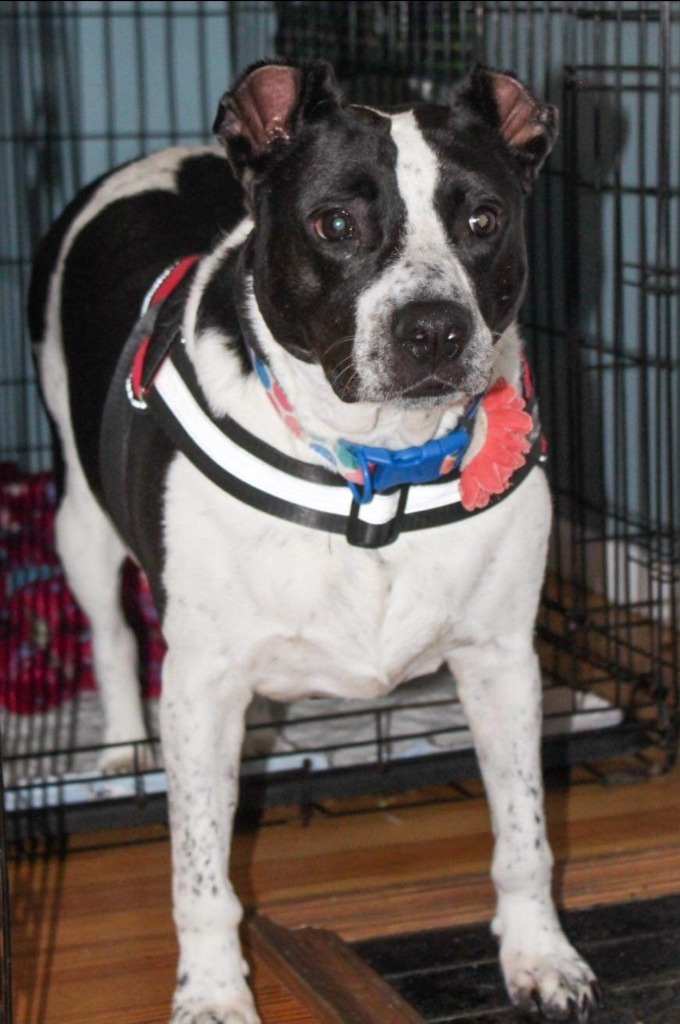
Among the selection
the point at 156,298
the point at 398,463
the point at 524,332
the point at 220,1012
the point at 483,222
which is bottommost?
the point at 220,1012

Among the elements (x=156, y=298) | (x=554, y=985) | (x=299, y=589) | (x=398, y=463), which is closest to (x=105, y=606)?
(x=156, y=298)

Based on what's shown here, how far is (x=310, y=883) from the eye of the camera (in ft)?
8.07

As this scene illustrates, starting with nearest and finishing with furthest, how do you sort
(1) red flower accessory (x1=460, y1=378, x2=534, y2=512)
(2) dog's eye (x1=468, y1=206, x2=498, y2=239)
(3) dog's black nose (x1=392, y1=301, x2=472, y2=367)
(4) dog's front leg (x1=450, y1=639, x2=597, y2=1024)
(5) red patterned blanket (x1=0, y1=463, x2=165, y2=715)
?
(3) dog's black nose (x1=392, y1=301, x2=472, y2=367) < (2) dog's eye (x1=468, y1=206, x2=498, y2=239) < (1) red flower accessory (x1=460, y1=378, x2=534, y2=512) < (4) dog's front leg (x1=450, y1=639, x2=597, y2=1024) < (5) red patterned blanket (x1=0, y1=463, x2=165, y2=715)

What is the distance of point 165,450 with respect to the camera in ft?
6.69

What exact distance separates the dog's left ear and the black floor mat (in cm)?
107

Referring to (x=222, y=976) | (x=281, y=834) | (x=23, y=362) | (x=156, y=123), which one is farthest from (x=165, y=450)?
(x=156, y=123)

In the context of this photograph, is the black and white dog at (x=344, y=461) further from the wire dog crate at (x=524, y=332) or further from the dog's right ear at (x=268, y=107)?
the wire dog crate at (x=524, y=332)

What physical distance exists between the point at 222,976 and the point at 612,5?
6.98ft

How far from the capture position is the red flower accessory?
192cm

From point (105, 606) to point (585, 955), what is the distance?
110 centimetres

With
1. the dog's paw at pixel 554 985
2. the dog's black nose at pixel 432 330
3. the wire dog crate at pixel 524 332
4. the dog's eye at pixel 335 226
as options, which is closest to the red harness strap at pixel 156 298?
the dog's eye at pixel 335 226

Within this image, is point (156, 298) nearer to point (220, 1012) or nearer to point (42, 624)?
point (220, 1012)

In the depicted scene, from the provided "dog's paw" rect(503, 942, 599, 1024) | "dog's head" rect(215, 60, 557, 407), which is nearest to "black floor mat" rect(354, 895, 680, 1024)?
"dog's paw" rect(503, 942, 599, 1024)

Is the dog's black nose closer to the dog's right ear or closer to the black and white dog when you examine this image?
the black and white dog
